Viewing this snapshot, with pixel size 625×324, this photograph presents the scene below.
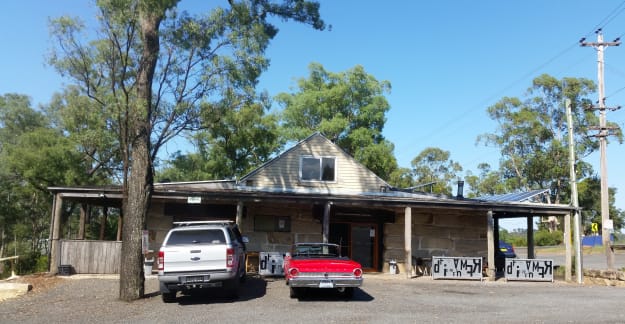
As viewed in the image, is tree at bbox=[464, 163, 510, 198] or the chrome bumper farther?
tree at bbox=[464, 163, 510, 198]

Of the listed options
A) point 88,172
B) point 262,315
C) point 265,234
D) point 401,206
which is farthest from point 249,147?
point 262,315

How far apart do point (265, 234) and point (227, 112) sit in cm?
721

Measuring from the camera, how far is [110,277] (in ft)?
56.6

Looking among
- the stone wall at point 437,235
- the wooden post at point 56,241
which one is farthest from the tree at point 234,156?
the wooden post at point 56,241

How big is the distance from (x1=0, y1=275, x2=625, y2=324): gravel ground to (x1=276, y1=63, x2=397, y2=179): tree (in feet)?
91.4

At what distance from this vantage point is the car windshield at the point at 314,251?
1345cm

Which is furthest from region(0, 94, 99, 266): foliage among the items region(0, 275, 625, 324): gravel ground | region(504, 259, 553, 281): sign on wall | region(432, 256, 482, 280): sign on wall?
region(504, 259, 553, 281): sign on wall

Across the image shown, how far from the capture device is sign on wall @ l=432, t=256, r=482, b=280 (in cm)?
1905

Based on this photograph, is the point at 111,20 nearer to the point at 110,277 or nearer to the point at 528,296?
the point at 110,277

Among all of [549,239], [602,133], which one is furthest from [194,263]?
[549,239]

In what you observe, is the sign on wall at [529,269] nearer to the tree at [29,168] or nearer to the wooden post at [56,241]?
the wooden post at [56,241]

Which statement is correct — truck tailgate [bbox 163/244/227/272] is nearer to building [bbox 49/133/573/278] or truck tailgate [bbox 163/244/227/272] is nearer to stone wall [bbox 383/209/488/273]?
building [bbox 49/133/573/278]

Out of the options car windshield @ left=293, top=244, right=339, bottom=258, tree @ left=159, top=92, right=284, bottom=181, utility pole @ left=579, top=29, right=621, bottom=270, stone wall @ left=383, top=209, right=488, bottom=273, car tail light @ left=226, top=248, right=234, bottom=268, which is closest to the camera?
car tail light @ left=226, top=248, right=234, bottom=268

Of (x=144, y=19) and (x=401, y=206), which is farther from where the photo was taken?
(x=401, y=206)
